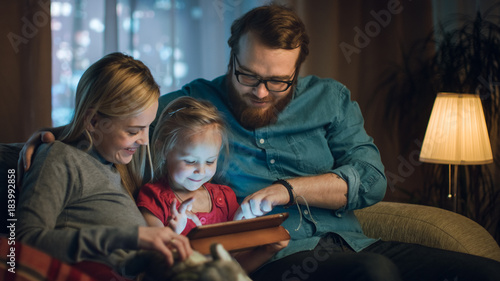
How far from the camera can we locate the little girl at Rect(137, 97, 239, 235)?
1.41 m

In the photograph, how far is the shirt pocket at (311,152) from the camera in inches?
68.4

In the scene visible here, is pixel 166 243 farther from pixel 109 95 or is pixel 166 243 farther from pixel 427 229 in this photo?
pixel 427 229

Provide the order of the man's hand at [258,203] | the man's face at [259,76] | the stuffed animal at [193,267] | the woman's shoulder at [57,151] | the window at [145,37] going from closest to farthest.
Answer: the stuffed animal at [193,267] < the woman's shoulder at [57,151] < the man's hand at [258,203] < the man's face at [259,76] < the window at [145,37]

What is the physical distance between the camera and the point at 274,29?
1660mm

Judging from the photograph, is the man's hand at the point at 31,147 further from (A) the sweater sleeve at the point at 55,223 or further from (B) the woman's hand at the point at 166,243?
(B) the woman's hand at the point at 166,243

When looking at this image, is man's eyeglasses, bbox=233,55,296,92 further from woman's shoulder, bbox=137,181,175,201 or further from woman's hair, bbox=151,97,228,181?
woman's shoulder, bbox=137,181,175,201

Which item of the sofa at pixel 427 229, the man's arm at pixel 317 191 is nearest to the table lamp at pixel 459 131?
the sofa at pixel 427 229

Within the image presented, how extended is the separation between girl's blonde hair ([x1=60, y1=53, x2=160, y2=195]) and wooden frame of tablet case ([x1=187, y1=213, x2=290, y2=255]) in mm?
377

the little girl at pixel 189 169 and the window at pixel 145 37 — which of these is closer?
the little girl at pixel 189 169

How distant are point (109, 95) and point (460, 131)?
1721 mm

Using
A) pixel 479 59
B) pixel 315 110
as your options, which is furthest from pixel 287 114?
pixel 479 59

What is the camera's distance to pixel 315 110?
1.80 m

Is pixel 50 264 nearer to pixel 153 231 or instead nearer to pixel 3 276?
pixel 3 276

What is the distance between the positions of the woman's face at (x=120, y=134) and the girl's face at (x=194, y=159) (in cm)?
17
